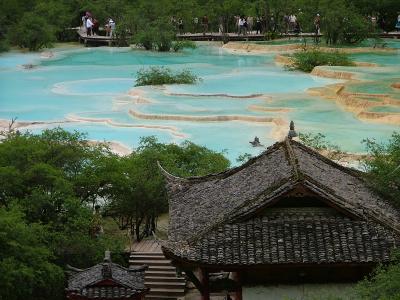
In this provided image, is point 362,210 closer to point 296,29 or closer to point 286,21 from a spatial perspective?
point 286,21

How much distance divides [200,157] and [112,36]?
1432 inches

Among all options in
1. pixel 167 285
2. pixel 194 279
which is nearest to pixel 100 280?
pixel 194 279

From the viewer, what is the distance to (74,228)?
50.4ft

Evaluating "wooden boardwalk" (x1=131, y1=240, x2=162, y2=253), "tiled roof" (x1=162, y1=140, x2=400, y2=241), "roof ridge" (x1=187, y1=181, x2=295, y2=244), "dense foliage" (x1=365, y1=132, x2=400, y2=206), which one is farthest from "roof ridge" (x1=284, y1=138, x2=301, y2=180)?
"wooden boardwalk" (x1=131, y1=240, x2=162, y2=253)

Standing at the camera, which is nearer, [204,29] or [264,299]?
[264,299]

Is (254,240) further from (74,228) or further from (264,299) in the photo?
(74,228)

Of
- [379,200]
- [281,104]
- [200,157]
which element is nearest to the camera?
[379,200]

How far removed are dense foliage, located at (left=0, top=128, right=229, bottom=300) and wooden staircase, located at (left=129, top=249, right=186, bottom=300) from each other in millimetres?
444

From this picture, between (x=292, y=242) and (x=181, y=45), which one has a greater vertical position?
(x=292, y=242)

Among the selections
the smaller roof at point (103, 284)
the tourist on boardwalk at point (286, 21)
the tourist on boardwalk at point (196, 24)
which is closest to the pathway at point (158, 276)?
the smaller roof at point (103, 284)

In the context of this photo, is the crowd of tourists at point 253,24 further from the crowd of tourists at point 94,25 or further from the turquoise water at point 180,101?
the turquoise water at point 180,101

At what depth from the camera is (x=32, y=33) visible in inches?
1983

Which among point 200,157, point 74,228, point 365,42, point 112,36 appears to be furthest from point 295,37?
point 74,228

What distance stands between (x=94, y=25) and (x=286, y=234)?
4637 cm
